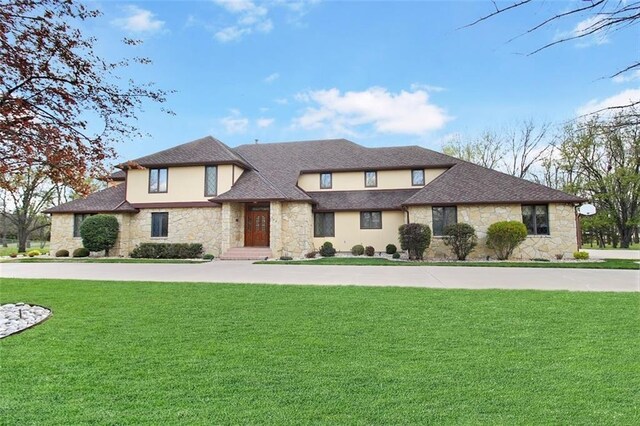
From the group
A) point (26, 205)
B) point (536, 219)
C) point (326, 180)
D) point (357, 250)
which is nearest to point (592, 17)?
point (536, 219)

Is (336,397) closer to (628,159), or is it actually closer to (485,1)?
(485,1)

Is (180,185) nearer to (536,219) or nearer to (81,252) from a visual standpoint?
(81,252)

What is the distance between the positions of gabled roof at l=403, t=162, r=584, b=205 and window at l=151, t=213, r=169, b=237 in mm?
13239

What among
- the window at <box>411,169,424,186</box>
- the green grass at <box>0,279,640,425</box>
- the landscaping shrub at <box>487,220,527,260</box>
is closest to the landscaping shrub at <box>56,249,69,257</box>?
the green grass at <box>0,279,640,425</box>

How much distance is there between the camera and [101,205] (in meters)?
21.0

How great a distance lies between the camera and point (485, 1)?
2.47 metres

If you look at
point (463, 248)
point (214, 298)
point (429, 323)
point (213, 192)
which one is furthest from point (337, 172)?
point (429, 323)

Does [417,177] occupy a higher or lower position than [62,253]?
higher

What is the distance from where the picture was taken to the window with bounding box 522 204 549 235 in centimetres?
1773

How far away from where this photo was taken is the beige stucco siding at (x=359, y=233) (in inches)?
833

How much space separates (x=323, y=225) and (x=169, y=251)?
8803 millimetres

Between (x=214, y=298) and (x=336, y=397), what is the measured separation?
4766 mm

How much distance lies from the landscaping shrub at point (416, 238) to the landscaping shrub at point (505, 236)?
2971 mm

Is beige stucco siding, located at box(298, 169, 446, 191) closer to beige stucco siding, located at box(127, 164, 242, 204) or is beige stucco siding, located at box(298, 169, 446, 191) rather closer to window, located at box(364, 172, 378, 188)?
window, located at box(364, 172, 378, 188)
